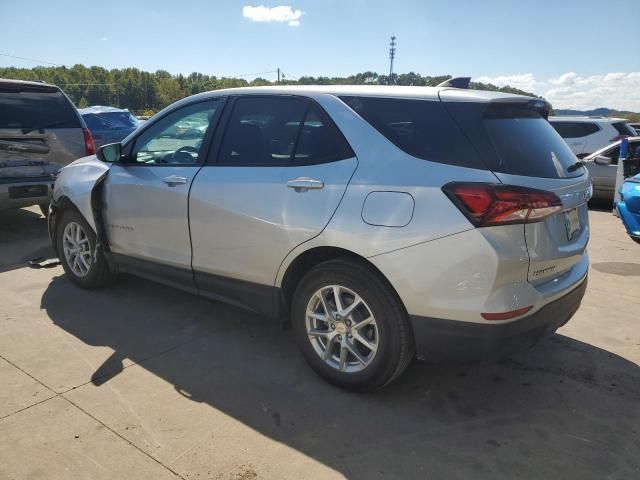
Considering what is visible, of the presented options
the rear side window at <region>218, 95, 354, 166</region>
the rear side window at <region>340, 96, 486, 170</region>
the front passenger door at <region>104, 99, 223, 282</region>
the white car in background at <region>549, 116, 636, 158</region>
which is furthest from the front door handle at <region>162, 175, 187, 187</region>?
the white car in background at <region>549, 116, 636, 158</region>

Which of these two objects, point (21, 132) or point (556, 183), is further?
point (21, 132)

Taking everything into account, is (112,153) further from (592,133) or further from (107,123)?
(592,133)

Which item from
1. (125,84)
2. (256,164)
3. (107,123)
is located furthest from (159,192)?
(125,84)

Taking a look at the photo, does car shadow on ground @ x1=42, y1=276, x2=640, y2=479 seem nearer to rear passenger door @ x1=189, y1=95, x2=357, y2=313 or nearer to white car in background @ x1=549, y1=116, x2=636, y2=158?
rear passenger door @ x1=189, y1=95, x2=357, y2=313

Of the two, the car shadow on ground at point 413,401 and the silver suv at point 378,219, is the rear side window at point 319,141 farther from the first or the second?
the car shadow on ground at point 413,401

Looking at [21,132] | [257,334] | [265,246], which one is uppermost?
[21,132]

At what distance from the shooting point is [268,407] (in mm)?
2912

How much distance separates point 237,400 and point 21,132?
5184 mm

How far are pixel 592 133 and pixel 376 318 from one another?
1094cm

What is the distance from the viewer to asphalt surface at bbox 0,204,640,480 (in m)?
2.45

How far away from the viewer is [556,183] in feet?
8.91

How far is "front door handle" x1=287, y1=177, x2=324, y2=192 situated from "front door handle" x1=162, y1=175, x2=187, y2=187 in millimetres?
978

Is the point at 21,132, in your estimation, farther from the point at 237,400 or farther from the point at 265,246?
the point at 237,400

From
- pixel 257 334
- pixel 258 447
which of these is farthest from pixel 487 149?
pixel 257 334
